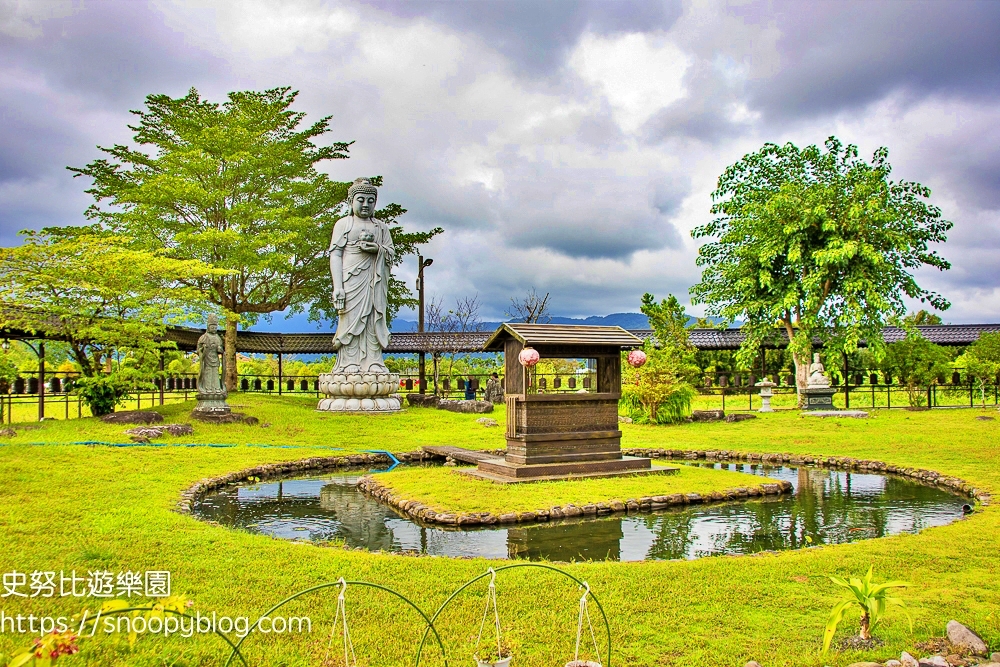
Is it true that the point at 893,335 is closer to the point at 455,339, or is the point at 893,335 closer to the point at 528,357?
the point at 455,339

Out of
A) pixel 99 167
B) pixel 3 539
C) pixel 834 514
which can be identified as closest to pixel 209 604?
pixel 3 539

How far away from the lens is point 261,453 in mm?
13734

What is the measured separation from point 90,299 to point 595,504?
14.2m

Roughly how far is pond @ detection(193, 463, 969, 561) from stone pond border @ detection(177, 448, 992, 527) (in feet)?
0.50

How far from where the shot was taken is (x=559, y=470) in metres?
11.4

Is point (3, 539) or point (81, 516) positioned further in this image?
point (81, 516)

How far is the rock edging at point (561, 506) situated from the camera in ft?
27.9

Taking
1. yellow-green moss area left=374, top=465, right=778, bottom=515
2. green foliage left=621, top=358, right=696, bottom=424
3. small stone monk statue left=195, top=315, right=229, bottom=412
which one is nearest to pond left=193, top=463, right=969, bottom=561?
yellow-green moss area left=374, top=465, right=778, bottom=515

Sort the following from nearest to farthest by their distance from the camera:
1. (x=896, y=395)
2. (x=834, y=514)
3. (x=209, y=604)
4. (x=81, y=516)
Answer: (x=209, y=604), (x=81, y=516), (x=834, y=514), (x=896, y=395)

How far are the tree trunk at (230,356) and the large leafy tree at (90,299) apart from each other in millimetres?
6519

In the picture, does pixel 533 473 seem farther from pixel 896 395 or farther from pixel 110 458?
pixel 896 395

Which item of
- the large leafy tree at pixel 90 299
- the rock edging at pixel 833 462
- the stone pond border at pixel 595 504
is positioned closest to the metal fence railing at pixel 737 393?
the large leafy tree at pixel 90 299

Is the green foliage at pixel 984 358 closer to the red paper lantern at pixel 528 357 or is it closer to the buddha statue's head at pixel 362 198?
the red paper lantern at pixel 528 357

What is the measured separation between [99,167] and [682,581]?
25347 mm
